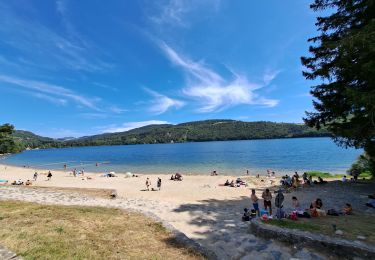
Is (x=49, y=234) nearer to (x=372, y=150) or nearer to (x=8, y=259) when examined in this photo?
(x=8, y=259)

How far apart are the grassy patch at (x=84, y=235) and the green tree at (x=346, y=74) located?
9.75m

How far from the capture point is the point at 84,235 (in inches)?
341

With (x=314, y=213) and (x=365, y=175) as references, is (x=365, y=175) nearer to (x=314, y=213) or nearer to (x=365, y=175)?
(x=365, y=175)

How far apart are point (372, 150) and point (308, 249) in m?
11.7

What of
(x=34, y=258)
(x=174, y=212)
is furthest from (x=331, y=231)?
(x=34, y=258)

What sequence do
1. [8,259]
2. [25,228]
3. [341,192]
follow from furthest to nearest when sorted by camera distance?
[341,192] → [25,228] → [8,259]

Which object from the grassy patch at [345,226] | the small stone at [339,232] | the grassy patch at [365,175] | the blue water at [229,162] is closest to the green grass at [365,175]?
the grassy patch at [365,175]

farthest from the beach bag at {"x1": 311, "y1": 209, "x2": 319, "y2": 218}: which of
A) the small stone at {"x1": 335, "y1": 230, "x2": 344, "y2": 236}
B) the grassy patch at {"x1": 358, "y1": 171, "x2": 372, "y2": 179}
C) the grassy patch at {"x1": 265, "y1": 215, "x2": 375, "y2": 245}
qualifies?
the grassy patch at {"x1": 358, "y1": 171, "x2": 372, "y2": 179}

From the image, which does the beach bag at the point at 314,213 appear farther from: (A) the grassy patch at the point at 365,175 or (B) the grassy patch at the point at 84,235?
(A) the grassy patch at the point at 365,175

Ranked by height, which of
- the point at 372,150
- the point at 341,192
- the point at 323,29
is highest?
the point at 323,29

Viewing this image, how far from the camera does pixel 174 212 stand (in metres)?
14.3

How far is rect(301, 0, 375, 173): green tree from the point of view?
11.2 m

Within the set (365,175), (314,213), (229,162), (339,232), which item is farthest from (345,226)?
(229,162)

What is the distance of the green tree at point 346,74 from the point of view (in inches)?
442
